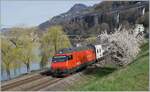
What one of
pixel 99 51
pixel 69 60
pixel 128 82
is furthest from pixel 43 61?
pixel 128 82

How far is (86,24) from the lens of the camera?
4454 inches

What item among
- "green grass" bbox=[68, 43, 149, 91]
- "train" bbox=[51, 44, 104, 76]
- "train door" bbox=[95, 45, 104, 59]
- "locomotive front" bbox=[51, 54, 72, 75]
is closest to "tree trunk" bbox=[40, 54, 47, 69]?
"train door" bbox=[95, 45, 104, 59]

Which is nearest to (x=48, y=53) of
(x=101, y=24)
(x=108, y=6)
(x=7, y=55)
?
(x=7, y=55)

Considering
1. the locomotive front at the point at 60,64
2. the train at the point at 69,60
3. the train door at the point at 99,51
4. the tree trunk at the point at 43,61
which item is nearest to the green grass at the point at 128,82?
the locomotive front at the point at 60,64

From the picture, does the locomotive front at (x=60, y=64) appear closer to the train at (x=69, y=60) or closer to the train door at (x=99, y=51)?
the train at (x=69, y=60)

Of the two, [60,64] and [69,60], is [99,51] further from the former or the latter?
[60,64]

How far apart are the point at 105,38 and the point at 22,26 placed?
1747 cm

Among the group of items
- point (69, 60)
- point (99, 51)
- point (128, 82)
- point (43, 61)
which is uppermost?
point (128, 82)

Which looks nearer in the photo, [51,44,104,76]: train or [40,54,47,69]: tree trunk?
[51,44,104,76]: train

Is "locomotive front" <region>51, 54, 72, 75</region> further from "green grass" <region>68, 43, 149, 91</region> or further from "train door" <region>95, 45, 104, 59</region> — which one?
"train door" <region>95, 45, 104, 59</region>

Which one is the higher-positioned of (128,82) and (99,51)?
(128,82)

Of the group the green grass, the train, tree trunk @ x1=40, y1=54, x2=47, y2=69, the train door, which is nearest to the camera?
the green grass

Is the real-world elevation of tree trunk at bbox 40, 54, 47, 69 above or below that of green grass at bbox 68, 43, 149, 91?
below

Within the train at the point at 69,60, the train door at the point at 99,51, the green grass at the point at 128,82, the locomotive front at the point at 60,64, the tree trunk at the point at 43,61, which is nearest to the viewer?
the green grass at the point at 128,82
